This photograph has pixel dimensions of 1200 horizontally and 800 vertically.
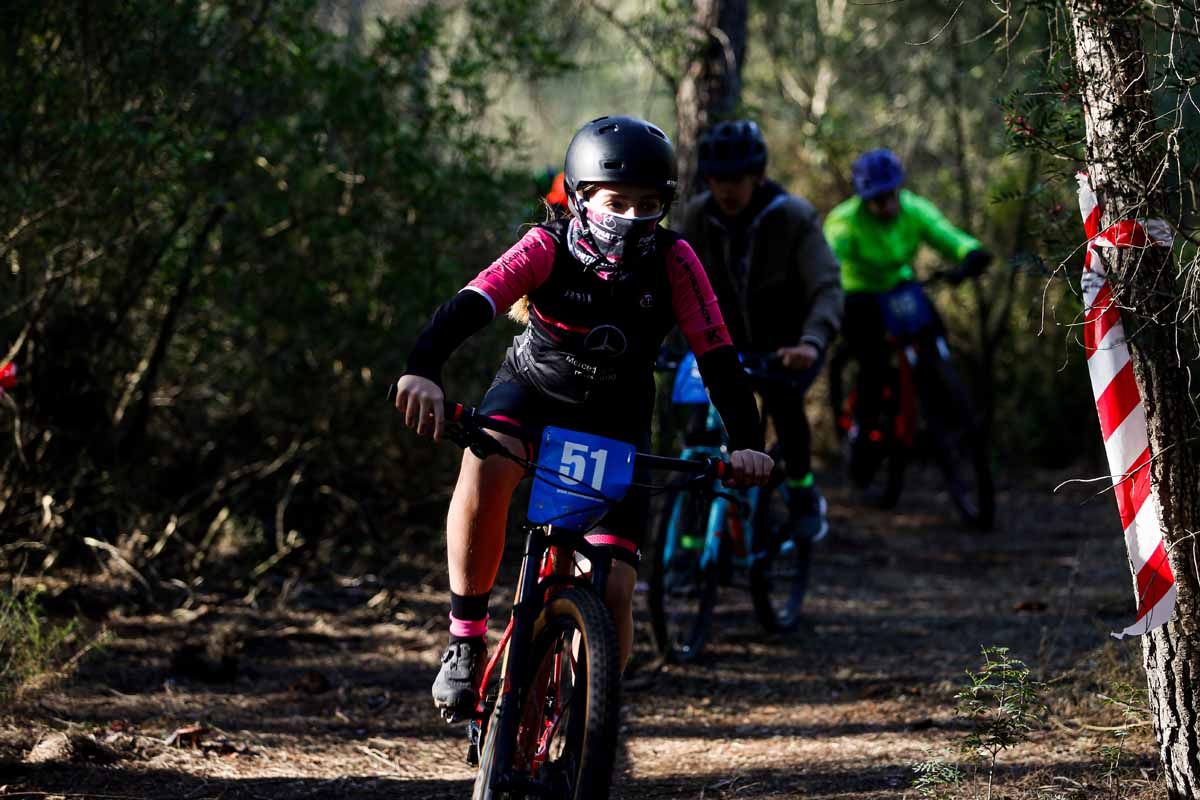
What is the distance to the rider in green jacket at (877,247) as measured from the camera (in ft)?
27.7

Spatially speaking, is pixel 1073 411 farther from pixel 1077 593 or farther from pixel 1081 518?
pixel 1077 593

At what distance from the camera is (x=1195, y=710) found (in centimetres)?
346

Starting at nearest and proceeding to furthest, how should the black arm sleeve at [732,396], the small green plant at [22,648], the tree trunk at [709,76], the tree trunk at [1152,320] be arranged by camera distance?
the tree trunk at [1152,320] → the black arm sleeve at [732,396] → the small green plant at [22,648] → the tree trunk at [709,76]

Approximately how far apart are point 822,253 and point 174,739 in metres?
3.46

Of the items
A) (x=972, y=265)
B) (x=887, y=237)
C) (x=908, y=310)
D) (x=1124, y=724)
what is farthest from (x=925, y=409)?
(x=1124, y=724)

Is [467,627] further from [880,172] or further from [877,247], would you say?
[877,247]

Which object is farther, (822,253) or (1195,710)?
(822,253)

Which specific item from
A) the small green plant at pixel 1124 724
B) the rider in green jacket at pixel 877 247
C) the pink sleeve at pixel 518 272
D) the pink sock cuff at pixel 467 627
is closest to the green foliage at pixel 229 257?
the rider in green jacket at pixel 877 247

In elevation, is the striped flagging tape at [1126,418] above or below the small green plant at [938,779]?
above

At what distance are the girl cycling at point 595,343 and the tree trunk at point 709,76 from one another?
4051 mm

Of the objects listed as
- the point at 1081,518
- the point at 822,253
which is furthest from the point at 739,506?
the point at 1081,518

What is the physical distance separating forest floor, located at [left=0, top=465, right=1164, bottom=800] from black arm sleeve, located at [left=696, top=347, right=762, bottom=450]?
48.0 inches

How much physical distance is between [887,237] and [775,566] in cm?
283

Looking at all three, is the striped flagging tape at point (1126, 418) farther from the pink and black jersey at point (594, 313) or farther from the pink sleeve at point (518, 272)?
the pink sleeve at point (518, 272)
